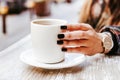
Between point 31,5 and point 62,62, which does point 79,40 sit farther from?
point 31,5

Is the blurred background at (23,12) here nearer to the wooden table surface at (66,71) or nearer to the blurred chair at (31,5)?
the blurred chair at (31,5)

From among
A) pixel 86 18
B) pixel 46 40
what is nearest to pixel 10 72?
pixel 46 40

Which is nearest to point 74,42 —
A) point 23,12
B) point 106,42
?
point 106,42

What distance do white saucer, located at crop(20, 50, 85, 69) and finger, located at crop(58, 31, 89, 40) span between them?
62mm

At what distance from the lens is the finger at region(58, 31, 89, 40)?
1.86 feet

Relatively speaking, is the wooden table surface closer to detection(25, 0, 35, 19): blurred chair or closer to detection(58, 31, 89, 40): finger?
detection(58, 31, 89, 40): finger

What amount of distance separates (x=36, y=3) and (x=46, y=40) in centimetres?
468

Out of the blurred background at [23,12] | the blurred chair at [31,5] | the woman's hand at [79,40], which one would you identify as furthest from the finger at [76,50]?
the blurred chair at [31,5]

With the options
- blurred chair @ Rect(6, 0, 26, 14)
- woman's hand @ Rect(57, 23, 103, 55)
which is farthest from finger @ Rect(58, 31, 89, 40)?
blurred chair @ Rect(6, 0, 26, 14)

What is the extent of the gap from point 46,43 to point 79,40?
0.10 meters

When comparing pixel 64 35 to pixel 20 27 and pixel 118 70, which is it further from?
pixel 20 27

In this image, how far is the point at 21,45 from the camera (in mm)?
780

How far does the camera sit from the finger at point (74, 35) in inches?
22.3

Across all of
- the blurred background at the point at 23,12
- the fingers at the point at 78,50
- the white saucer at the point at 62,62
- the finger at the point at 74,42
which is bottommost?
the blurred background at the point at 23,12
